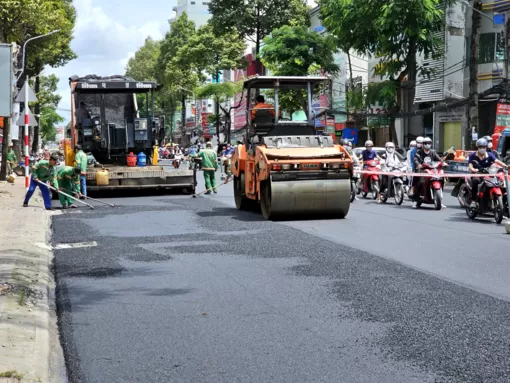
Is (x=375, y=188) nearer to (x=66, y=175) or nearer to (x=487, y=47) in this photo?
(x=66, y=175)

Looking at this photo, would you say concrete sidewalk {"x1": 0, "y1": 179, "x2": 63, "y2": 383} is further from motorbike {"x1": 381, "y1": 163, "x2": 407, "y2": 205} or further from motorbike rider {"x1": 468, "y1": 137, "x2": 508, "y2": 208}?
motorbike {"x1": 381, "y1": 163, "x2": 407, "y2": 205}

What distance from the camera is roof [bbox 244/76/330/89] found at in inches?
687

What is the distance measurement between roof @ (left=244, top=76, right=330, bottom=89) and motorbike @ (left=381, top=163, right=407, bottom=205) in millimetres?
4223

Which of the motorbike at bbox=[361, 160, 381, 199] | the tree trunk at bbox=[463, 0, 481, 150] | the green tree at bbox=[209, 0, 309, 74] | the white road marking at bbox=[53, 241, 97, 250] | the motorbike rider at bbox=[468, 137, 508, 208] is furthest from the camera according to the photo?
the green tree at bbox=[209, 0, 309, 74]

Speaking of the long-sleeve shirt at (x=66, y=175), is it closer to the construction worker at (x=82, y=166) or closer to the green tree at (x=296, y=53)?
the construction worker at (x=82, y=166)

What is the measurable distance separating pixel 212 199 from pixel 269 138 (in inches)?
263

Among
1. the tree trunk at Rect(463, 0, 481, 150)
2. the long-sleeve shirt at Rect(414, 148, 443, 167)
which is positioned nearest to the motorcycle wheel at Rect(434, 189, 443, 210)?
the long-sleeve shirt at Rect(414, 148, 443, 167)

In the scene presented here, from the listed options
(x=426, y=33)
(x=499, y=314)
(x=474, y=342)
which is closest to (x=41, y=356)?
(x=474, y=342)

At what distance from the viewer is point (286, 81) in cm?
1756

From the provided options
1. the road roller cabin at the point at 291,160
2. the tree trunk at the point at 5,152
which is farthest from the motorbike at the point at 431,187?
the tree trunk at the point at 5,152

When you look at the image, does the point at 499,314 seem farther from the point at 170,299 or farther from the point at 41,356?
the point at 41,356

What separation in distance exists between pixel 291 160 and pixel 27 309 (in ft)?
28.5

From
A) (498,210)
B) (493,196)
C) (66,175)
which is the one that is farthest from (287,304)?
(66,175)

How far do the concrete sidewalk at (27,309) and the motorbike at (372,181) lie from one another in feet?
31.1
